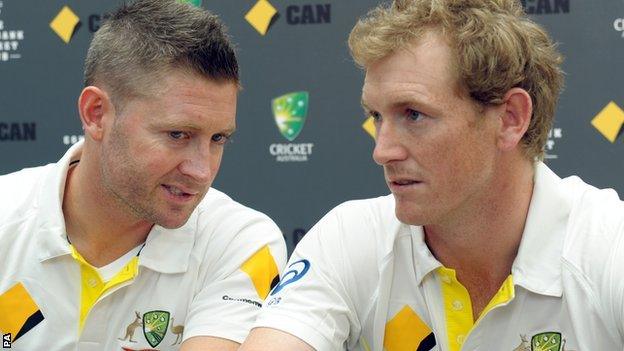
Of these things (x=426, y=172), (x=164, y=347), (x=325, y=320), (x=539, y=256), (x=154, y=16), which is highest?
(x=154, y=16)

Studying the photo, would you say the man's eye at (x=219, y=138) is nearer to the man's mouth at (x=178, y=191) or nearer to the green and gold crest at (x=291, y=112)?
the man's mouth at (x=178, y=191)

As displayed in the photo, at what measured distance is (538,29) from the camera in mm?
1857

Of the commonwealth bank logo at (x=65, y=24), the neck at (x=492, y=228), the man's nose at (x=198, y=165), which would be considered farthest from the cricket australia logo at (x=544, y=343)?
the commonwealth bank logo at (x=65, y=24)

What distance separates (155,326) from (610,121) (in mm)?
1457

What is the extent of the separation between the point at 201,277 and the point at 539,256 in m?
0.67

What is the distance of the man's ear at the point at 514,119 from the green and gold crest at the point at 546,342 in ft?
1.08

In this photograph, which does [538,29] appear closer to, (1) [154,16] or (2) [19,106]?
(1) [154,16]

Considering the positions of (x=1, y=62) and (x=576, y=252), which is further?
(x=1, y=62)

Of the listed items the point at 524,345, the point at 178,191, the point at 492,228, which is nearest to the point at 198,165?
the point at 178,191

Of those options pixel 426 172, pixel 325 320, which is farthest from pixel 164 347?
pixel 426 172

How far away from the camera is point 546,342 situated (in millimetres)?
1741

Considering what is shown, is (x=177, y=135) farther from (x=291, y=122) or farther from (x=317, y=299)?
(x=291, y=122)

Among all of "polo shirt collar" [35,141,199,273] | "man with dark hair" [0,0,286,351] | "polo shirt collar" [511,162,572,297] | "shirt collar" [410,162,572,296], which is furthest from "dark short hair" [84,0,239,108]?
"polo shirt collar" [511,162,572,297]

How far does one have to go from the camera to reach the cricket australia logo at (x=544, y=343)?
173cm
